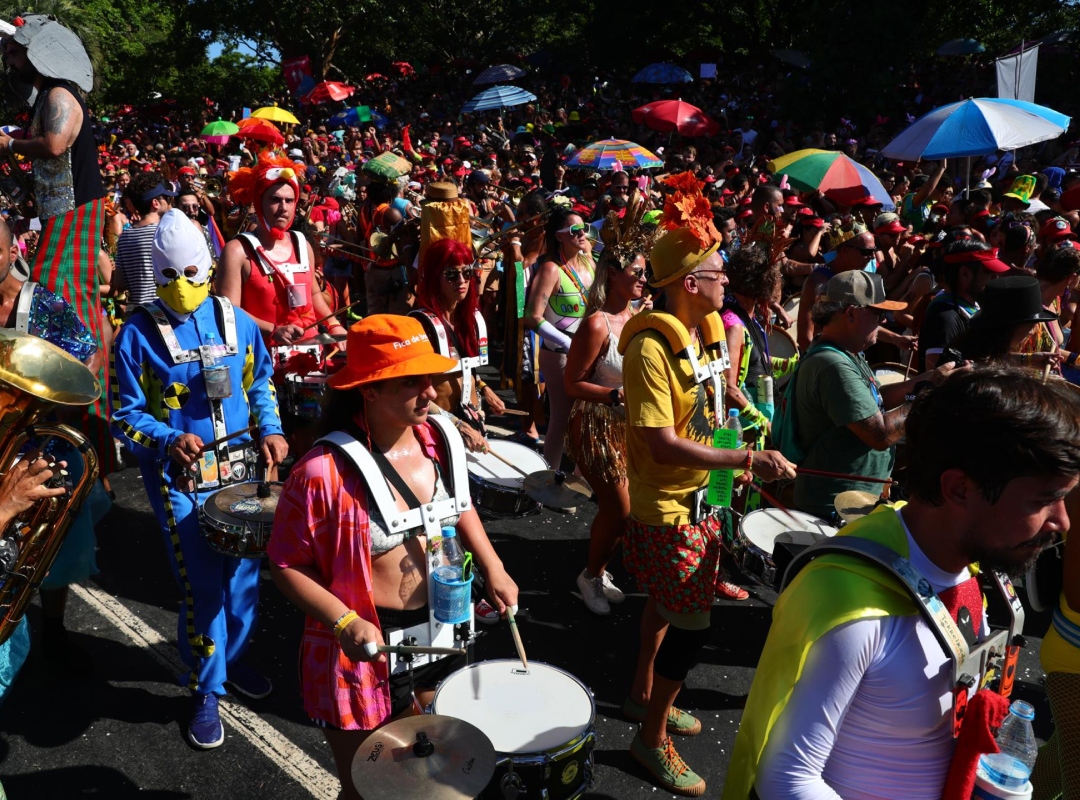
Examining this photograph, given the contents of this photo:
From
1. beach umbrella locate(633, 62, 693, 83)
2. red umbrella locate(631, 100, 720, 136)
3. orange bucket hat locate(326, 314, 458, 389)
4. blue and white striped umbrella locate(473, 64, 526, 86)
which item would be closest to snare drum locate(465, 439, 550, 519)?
orange bucket hat locate(326, 314, 458, 389)

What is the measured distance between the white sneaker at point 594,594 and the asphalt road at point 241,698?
0.06 meters

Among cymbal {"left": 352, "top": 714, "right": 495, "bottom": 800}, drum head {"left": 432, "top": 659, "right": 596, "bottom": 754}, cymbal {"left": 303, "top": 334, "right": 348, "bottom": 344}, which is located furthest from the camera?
cymbal {"left": 303, "top": 334, "right": 348, "bottom": 344}

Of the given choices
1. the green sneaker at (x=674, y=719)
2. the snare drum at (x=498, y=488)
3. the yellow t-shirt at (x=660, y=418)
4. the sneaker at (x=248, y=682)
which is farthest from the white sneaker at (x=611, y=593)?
the sneaker at (x=248, y=682)

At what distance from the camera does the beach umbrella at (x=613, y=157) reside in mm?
14016

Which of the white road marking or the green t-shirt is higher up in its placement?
the green t-shirt

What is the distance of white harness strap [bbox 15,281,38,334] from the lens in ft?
11.9

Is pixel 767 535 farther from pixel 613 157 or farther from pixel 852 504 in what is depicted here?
pixel 613 157

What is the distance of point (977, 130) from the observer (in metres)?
9.49

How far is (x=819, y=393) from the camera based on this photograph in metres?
3.83

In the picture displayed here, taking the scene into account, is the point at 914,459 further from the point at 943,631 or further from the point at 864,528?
the point at 943,631

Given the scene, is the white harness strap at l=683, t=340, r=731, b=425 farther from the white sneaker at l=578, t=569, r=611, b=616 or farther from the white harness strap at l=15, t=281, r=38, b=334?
the white harness strap at l=15, t=281, r=38, b=334

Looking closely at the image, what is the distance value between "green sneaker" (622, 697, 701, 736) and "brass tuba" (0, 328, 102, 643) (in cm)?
241

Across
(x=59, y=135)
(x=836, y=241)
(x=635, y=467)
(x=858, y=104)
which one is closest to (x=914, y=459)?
(x=635, y=467)

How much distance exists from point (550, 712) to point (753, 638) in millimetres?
2428
